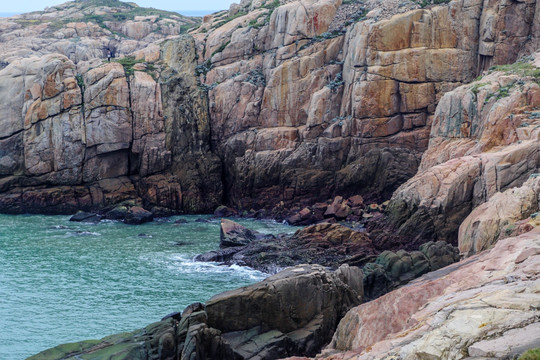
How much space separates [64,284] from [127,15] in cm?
8318

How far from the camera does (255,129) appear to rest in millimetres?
60375

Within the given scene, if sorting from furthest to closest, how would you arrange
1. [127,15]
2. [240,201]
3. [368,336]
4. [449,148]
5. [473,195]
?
[127,15], [240,201], [449,148], [473,195], [368,336]

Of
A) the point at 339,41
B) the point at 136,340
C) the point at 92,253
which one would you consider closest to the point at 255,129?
the point at 339,41

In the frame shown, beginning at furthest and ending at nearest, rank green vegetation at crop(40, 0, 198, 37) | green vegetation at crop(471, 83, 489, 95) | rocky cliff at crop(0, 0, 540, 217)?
1. green vegetation at crop(40, 0, 198, 37)
2. rocky cliff at crop(0, 0, 540, 217)
3. green vegetation at crop(471, 83, 489, 95)

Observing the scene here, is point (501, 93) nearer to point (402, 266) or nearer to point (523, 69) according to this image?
point (523, 69)

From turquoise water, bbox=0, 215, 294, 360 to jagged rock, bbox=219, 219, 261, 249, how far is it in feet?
6.72

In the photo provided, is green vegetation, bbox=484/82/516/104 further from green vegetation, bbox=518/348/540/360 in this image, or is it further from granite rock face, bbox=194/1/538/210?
green vegetation, bbox=518/348/540/360

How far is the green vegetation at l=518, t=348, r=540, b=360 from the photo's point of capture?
35.9ft

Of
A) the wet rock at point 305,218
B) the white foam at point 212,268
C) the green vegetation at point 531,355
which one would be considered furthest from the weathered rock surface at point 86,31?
the green vegetation at point 531,355

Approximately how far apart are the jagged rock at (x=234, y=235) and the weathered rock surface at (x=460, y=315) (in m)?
20.8

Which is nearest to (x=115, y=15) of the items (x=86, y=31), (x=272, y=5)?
(x=86, y=31)

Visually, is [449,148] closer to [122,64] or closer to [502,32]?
[502,32]

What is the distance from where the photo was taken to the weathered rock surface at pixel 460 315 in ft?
44.1

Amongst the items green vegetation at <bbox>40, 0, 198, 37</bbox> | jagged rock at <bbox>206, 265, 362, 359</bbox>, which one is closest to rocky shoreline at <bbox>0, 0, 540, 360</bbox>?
jagged rock at <bbox>206, 265, 362, 359</bbox>
